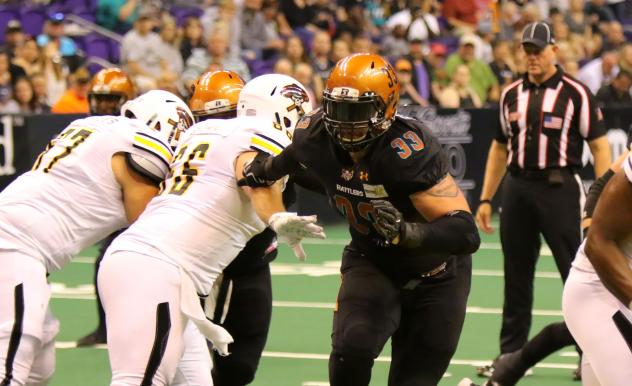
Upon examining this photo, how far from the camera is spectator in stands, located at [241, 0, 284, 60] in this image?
49.7 ft

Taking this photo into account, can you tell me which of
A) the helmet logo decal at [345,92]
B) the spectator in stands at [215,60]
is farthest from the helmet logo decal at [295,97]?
the spectator in stands at [215,60]

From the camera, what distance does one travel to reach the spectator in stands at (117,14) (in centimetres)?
1536

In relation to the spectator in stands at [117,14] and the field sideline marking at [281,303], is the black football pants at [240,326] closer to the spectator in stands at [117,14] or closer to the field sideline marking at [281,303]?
the field sideline marking at [281,303]

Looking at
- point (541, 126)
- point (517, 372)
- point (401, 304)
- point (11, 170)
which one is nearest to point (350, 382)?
point (401, 304)

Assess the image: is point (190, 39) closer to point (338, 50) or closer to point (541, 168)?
point (338, 50)

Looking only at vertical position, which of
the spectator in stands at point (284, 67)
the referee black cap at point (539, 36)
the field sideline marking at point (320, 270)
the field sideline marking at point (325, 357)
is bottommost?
the field sideline marking at point (320, 270)

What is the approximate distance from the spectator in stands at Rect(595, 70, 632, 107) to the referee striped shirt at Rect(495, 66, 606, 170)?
712cm

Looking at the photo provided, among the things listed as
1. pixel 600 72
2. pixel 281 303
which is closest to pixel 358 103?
pixel 281 303

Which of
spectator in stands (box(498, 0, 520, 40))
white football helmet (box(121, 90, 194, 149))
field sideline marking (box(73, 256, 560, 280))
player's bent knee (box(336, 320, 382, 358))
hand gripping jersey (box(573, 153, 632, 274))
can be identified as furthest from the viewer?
spectator in stands (box(498, 0, 520, 40))

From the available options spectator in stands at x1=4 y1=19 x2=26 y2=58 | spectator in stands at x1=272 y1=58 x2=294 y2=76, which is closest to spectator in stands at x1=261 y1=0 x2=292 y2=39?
spectator in stands at x1=272 y1=58 x2=294 y2=76

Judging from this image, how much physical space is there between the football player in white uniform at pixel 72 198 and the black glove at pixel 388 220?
1133 mm

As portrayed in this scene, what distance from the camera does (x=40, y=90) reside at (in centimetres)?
1248

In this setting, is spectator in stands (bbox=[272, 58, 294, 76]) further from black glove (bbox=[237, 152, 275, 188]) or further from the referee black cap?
black glove (bbox=[237, 152, 275, 188])

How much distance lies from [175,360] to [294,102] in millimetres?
1302
